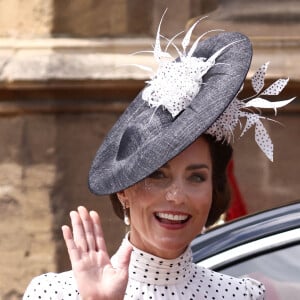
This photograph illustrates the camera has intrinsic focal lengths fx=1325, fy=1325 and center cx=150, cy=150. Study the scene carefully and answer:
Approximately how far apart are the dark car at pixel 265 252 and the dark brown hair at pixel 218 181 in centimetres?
44

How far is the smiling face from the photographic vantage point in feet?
9.70

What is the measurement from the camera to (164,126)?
303 cm

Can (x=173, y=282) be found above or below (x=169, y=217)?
below

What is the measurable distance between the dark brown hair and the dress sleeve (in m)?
0.18

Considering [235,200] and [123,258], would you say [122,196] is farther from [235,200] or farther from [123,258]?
[235,200]

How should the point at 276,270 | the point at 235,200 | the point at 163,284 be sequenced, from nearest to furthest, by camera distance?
the point at 163,284
the point at 276,270
the point at 235,200

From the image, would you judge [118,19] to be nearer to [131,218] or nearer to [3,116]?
[3,116]

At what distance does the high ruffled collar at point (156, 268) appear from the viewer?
9.93ft

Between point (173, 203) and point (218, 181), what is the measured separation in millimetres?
215

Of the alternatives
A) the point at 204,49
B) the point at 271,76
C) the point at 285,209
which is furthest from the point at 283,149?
the point at 204,49

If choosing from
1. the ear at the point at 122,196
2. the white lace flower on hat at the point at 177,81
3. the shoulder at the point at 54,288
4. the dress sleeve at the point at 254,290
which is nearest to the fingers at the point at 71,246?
the shoulder at the point at 54,288

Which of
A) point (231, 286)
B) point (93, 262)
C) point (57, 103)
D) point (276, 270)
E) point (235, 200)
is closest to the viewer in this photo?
point (93, 262)

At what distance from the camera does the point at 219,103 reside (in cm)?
299

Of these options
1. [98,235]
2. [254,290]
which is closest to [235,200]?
[254,290]
